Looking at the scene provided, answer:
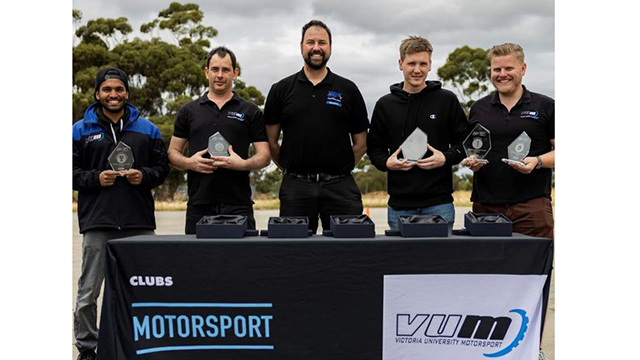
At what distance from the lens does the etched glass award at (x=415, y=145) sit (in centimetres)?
371

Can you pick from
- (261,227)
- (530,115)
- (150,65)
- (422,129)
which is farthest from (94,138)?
(150,65)

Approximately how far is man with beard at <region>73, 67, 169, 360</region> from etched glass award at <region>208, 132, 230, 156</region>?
0.41 metres

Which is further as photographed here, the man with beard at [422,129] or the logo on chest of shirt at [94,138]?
the man with beard at [422,129]

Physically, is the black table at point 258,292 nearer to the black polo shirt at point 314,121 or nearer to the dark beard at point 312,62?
the black polo shirt at point 314,121

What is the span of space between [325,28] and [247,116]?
818 millimetres

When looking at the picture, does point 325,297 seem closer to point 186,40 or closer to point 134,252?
point 134,252

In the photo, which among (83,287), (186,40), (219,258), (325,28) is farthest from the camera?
(186,40)

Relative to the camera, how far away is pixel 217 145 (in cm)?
375

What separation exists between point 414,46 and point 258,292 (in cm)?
194

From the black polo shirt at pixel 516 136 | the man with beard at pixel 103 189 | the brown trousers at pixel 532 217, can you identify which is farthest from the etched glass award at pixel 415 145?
the man with beard at pixel 103 189

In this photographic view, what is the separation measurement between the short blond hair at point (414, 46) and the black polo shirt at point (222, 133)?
42.9 inches

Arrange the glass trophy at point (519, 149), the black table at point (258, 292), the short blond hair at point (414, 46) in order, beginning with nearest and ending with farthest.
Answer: the black table at point (258, 292), the glass trophy at point (519, 149), the short blond hair at point (414, 46)

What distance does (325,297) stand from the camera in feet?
10.2

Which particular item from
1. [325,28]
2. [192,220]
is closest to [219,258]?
[192,220]
